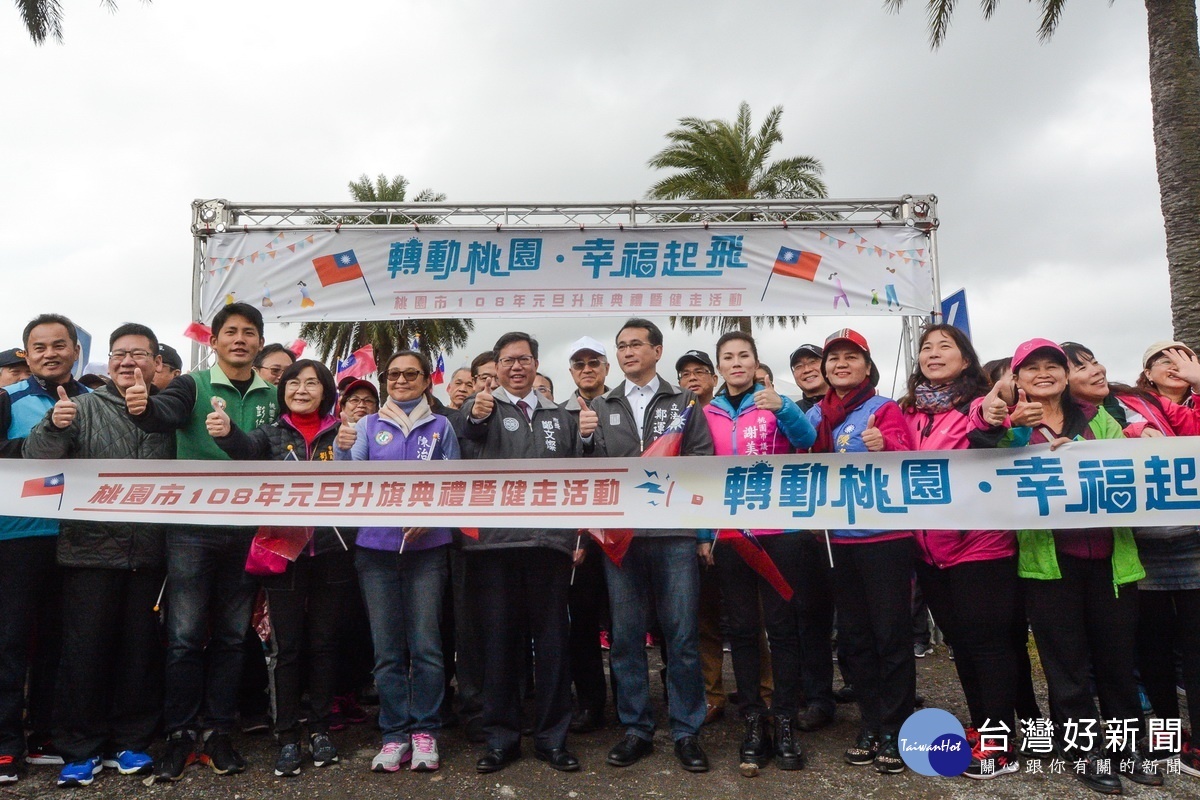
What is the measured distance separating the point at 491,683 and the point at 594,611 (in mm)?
914

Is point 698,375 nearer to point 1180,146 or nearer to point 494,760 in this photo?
point 494,760

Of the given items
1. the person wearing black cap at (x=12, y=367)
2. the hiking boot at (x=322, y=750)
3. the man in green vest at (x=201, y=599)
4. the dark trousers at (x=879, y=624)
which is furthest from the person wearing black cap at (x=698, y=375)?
the person wearing black cap at (x=12, y=367)

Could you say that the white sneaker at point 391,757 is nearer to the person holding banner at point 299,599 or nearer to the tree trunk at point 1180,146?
the person holding banner at point 299,599

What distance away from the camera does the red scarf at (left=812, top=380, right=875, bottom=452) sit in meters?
3.96

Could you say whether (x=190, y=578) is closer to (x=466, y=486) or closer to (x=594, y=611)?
(x=466, y=486)

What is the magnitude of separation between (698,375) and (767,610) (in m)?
1.69

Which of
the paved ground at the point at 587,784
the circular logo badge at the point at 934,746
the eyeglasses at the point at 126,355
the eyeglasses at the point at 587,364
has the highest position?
the eyeglasses at the point at 587,364

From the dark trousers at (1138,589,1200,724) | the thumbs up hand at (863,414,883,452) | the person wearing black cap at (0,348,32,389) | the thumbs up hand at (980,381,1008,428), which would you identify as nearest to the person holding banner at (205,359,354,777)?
the person wearing black cap at (0,348,32,389)

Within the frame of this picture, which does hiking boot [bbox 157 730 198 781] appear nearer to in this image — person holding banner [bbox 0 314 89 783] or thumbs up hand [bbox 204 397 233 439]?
person holding banner [bbox 0 314 89 783]

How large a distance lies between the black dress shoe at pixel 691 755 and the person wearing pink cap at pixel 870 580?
0.73m

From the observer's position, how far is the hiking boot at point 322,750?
3.75 meters

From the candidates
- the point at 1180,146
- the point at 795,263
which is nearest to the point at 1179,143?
the point at 1180,146

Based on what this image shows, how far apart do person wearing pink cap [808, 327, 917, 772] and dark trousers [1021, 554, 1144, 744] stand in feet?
1.99

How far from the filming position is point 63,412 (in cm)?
373
